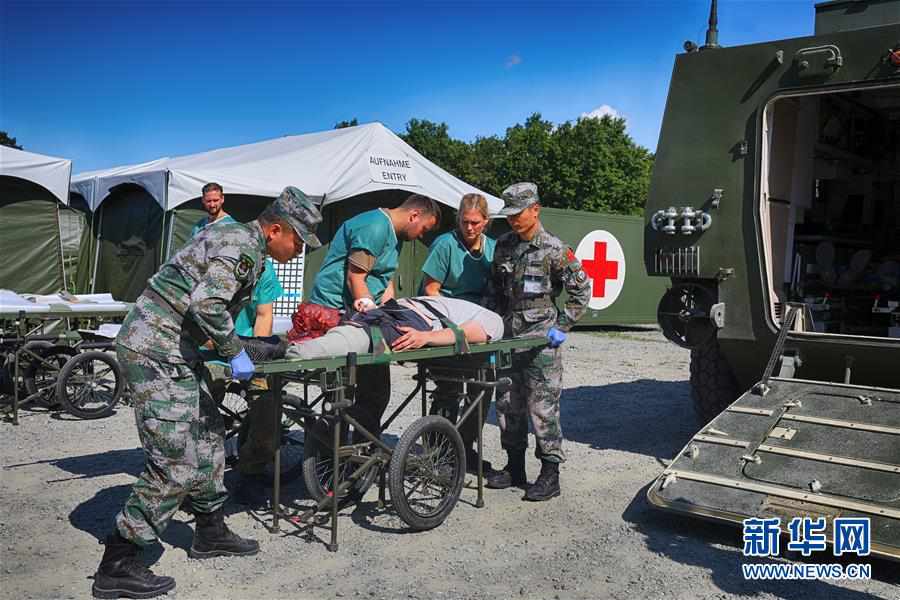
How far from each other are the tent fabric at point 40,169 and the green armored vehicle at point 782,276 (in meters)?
6.83

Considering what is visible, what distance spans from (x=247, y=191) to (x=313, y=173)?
1.13 m

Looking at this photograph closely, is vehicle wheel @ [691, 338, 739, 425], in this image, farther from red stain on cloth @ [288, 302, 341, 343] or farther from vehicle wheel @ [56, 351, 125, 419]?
vehicle wheel @ [56, 351, 125, 419]

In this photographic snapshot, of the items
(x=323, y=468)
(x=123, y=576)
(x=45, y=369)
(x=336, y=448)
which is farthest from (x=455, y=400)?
(x=45, y=369)

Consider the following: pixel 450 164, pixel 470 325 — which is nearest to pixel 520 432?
pixel 470 325

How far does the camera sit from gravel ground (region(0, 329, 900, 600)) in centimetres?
331

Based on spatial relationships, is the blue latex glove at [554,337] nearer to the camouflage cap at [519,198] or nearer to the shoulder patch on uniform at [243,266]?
the camouflage cap at [519,198]

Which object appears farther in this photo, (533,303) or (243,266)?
(533,303)

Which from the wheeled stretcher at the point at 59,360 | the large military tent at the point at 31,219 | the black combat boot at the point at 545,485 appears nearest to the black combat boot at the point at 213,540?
the black combat boot at the point at 545,485

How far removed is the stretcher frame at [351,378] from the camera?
3.54 meters

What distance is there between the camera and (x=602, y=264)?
12758 mm

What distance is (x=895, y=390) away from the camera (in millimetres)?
4254

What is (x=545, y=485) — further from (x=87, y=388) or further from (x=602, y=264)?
(x=602, y=264)

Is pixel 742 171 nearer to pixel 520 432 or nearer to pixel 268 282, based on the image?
pixel 520 432

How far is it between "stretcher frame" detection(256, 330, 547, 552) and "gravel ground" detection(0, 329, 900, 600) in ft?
0.49
